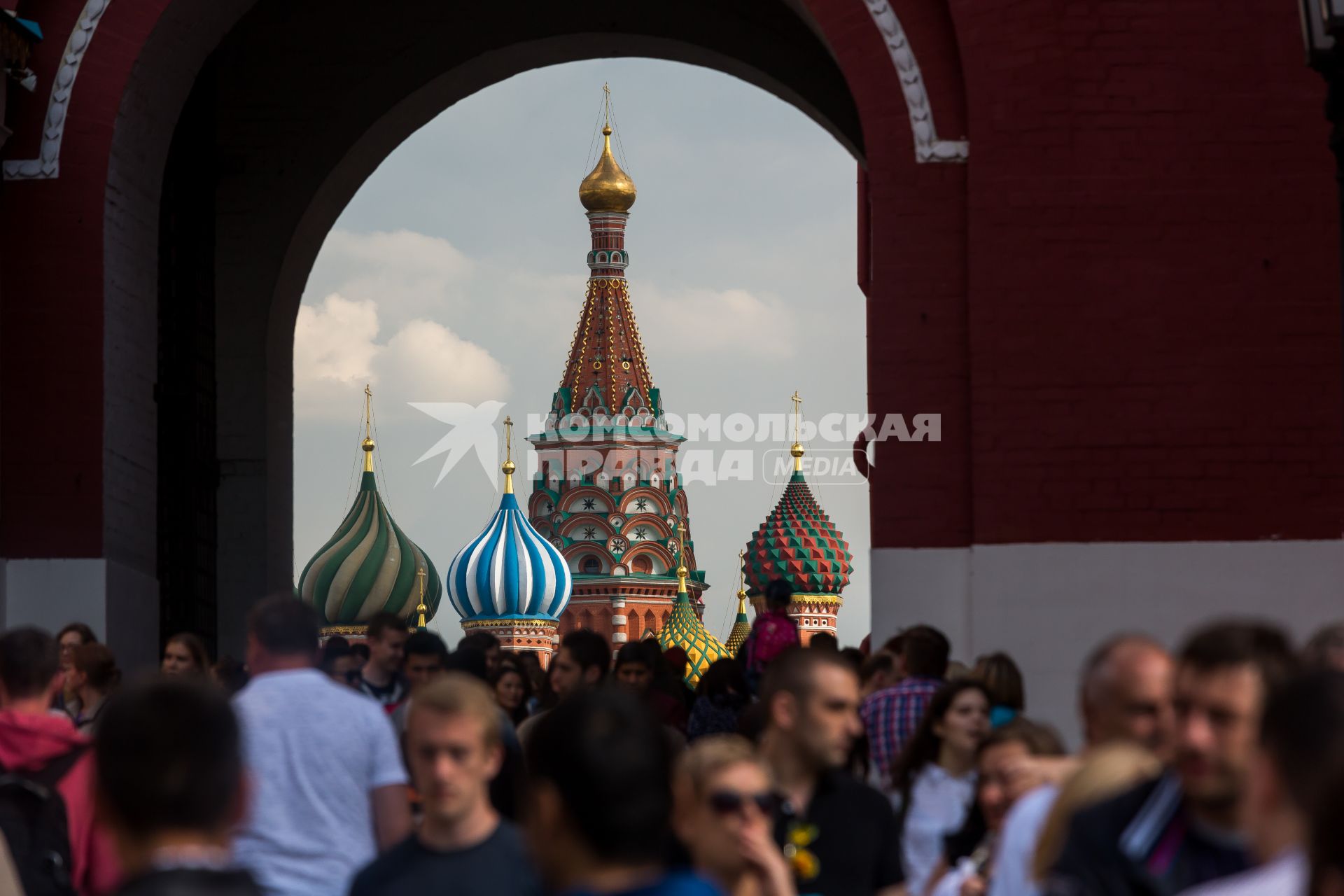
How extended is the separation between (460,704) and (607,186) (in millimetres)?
84123

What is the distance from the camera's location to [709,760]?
4.77 m

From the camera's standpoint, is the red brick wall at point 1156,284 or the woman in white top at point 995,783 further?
the red brick wall at point 1156,284

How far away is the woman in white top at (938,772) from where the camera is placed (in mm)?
7055

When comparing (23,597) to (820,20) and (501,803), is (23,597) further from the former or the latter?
(501,803)

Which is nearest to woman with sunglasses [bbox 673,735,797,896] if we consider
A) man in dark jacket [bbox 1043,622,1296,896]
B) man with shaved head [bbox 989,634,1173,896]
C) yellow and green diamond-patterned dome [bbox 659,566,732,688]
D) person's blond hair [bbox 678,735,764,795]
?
person's blond hair [bbox 678,735,764,795]

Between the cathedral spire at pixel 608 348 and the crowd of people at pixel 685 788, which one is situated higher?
the cathedral spire at pixel 608 348

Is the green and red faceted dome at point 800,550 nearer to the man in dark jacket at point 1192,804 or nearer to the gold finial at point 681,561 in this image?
the gold finial at point 681,561

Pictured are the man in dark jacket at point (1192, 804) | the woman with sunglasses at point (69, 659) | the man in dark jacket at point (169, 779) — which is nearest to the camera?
the man in dark jacket at point (169, 779)

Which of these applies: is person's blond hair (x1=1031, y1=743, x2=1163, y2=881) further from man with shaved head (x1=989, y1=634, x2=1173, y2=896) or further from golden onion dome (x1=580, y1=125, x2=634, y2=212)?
golden onion dome (x1=580, y1=125, x2=634, y2=212)

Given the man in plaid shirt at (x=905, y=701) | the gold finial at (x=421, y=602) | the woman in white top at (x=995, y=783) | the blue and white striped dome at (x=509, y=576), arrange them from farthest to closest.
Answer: the gold finial at (x=421, y=602) → the blue and white striped dome at (x=509, y=576) → the man in plaid shirt at (x=905, y=701) → the woman in white top at (x=995, y=783)

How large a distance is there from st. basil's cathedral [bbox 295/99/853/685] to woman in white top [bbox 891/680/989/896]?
69024 millimetres

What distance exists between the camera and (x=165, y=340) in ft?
53.7

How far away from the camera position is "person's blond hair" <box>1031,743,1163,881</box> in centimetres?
427

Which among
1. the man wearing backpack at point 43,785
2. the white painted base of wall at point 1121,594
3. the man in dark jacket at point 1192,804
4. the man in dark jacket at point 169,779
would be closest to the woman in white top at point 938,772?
the man wearing backpack at point 43,785
